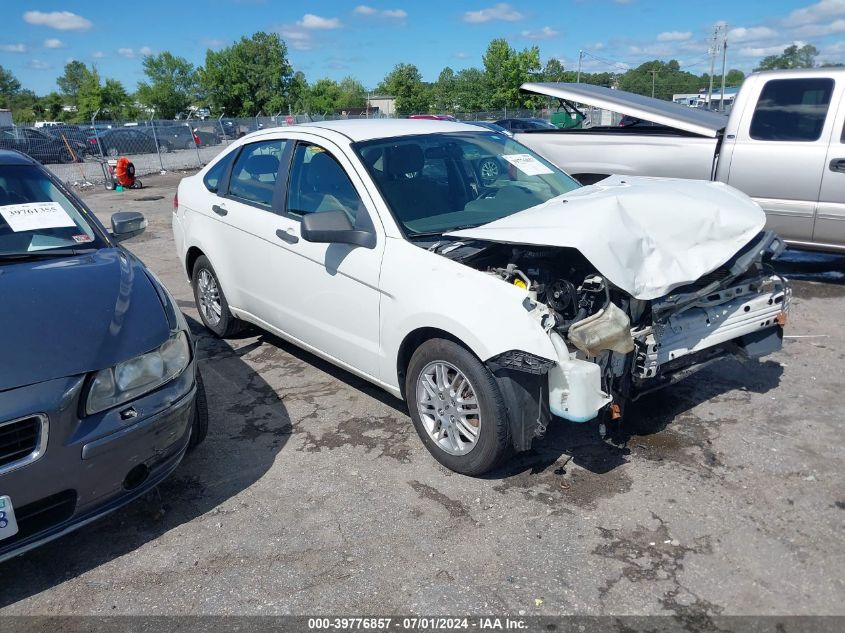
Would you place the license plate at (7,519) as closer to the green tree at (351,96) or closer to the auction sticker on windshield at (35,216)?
the auction sticker on windshield at (35,216)

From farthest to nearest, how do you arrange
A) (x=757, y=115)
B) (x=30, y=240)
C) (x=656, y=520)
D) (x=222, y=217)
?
(x=757, y=115) → (x=222, y=217) → (x=30, y=240) → (x=656, y=520)

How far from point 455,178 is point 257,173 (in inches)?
61.1

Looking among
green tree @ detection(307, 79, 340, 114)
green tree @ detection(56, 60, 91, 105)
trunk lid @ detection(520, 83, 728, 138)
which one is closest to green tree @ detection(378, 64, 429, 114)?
green tree @ detection(307, 79, 340, 114)

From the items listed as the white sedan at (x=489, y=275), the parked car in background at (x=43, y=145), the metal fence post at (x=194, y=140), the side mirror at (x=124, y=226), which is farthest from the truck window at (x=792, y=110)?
the parked car in background at (x=43, y=145)

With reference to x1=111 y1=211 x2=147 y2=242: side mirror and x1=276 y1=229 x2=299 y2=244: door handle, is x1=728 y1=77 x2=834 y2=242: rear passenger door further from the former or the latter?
x1=111 y1=211 x2=147 y2=242: side mirror

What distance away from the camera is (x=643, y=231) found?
346cm

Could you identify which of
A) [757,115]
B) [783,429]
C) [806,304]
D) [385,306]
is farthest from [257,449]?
[757,115]

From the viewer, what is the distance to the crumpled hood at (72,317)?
106 inches

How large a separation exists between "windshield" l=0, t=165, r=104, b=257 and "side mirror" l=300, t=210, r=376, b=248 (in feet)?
4.04

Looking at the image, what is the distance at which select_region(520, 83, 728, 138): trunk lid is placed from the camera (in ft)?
22.0

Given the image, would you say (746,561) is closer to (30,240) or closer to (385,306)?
(385,306)

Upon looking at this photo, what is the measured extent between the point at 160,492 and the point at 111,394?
3.10ft

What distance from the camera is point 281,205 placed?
4.50 m

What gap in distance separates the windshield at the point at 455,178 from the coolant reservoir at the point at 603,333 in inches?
41.9
